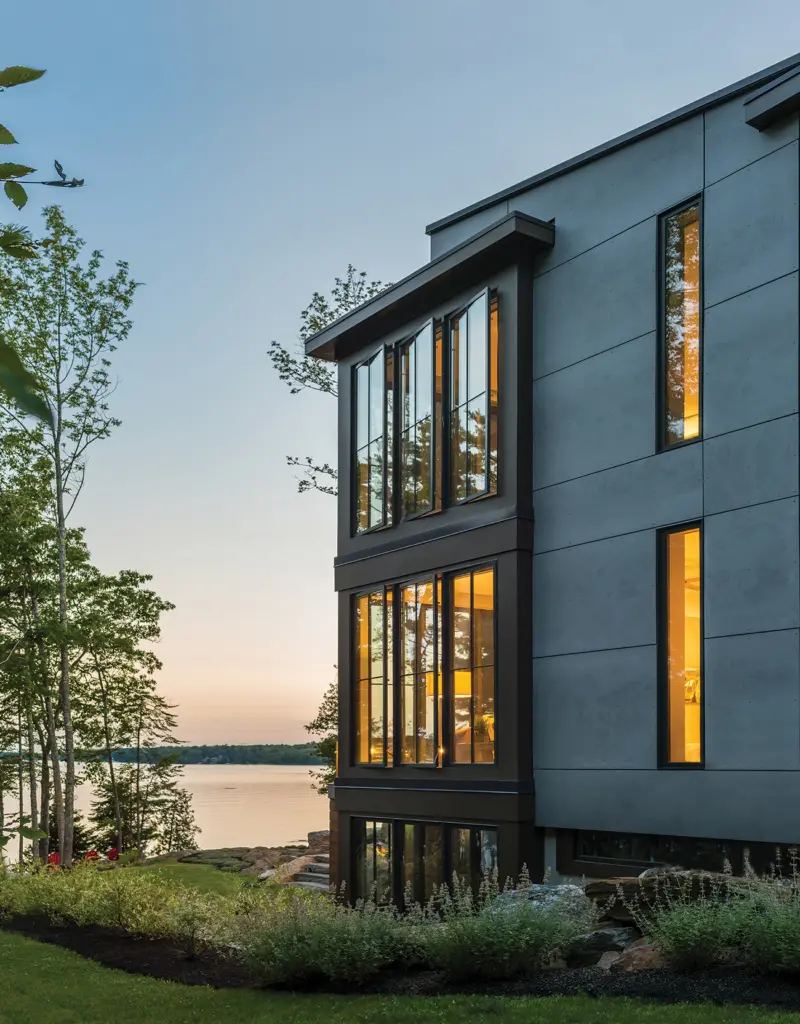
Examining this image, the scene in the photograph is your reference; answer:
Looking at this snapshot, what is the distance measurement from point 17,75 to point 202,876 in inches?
776

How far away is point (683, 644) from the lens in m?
10.1

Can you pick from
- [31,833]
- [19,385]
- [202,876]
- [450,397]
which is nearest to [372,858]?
[450,397]

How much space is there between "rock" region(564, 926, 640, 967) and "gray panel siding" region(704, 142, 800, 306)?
5400 mm

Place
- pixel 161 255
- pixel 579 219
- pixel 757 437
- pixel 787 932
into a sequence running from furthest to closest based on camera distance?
pixel 161 255 < pixel 579 219 < pixel 757 437 < pixel 787 932

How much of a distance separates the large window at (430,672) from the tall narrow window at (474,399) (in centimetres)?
104

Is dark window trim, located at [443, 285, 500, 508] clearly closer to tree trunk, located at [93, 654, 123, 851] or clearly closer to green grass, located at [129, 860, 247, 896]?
green grass, located at [129, 860, 247, 896]

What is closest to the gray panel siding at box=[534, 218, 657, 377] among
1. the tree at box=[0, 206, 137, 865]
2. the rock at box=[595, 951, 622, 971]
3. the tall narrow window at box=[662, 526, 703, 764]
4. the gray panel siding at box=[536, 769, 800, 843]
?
the tall narrow window at box=[662, 526, 703, 764]

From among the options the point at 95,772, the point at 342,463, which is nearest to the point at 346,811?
the point at 342,463

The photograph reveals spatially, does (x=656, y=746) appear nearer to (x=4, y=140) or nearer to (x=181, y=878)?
(x=4, y=140)

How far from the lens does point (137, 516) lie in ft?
96.3

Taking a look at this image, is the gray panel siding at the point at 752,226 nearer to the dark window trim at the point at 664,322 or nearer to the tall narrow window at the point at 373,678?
the dark window trim at the point at 664,322

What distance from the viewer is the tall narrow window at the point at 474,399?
12312 mm

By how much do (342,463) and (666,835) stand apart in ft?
22.0

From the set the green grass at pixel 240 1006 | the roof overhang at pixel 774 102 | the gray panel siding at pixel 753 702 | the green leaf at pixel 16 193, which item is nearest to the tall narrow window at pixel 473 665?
the gray panel siding at pixel 753 702
